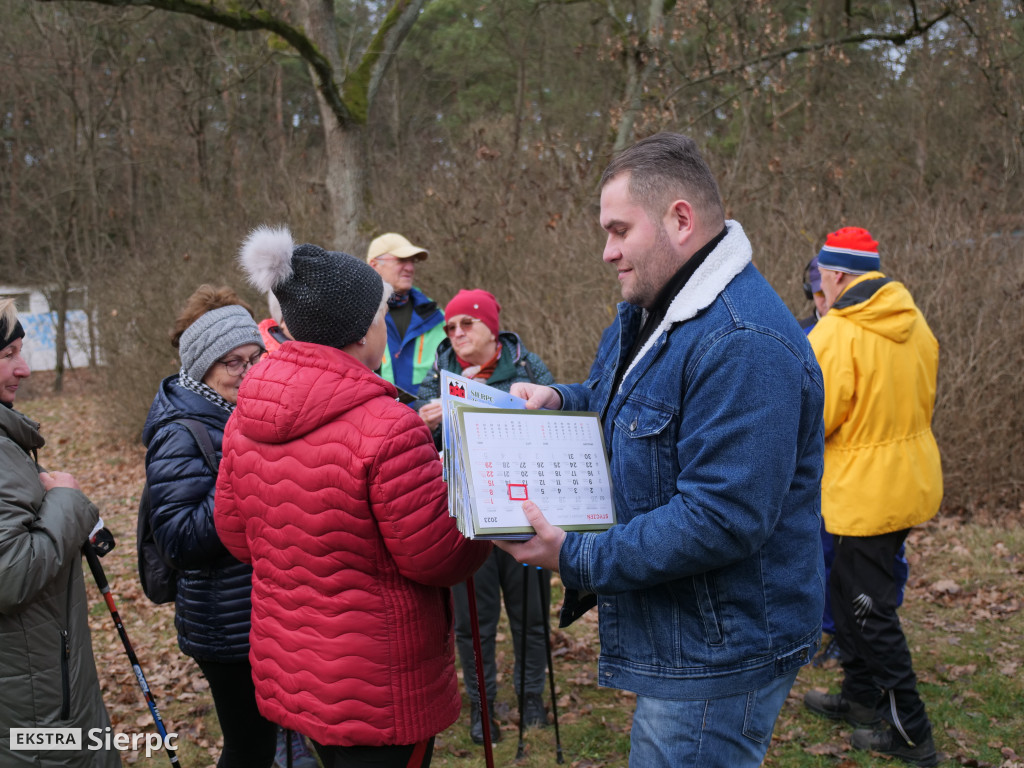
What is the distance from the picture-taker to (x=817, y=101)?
12.9 meters

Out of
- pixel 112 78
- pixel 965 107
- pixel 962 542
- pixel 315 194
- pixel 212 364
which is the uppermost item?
pixel 112 78

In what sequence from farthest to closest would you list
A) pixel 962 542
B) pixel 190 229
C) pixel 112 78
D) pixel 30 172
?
1. pixel 30 172
2. pixel 112 78
3. pixel 190 229
4. pixel 962 542

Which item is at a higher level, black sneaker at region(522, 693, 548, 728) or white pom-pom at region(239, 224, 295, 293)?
white pom-pom at region(239, 224, 295, 293)

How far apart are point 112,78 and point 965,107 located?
61.3ft

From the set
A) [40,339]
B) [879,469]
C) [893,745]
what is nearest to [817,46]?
[879,469]

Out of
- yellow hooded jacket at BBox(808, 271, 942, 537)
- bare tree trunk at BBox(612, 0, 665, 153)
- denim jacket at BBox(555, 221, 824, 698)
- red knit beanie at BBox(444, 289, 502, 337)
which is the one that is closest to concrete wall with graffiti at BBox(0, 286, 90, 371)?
bare tree trunk at BBox(612, 0, 665, 153)

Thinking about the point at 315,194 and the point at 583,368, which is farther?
the point at 315,194

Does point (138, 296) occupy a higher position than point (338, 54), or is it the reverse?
point (338, 54)

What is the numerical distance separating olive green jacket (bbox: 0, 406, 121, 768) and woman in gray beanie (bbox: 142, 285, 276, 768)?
1.07ft

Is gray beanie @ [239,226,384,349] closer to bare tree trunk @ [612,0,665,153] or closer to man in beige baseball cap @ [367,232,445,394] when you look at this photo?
man in beige baseball cap @ [367,232,445,394]

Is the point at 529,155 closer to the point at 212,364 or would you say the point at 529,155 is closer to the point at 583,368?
the point at 583,368

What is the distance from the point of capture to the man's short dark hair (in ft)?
6.70

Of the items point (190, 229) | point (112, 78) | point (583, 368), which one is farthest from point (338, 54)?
point (112, 78)

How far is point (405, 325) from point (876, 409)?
117 inches
